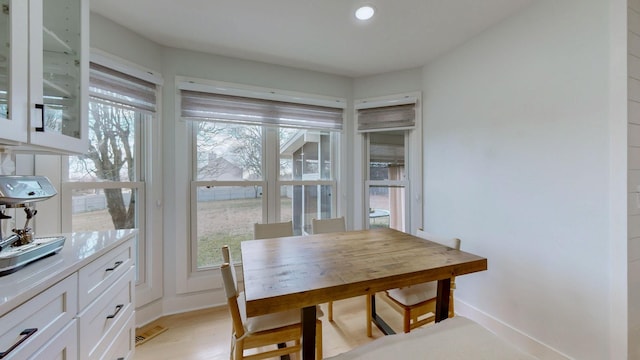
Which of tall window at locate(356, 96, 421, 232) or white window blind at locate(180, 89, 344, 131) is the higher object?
white window blind at locate(180, 89, 344, 131)

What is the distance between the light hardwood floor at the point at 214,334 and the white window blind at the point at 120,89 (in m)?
1.80

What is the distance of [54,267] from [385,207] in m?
2.74

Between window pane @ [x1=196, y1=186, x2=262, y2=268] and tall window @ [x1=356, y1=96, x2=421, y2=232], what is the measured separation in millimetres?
1315

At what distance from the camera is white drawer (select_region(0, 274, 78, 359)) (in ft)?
2.22

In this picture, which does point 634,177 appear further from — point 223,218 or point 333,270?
point 223,218

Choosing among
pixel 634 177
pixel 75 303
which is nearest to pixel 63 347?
pixel 75 303

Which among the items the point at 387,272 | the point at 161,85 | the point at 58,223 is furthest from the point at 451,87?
the point at 58,223

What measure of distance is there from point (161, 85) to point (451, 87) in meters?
2.65

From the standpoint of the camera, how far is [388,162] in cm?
300

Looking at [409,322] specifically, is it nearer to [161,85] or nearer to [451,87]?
[451,87]

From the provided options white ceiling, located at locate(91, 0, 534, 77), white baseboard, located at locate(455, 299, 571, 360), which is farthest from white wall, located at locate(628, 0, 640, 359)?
white ceiling, located at locate(91, 0, 534, 77)

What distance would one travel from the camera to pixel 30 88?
0.99 m

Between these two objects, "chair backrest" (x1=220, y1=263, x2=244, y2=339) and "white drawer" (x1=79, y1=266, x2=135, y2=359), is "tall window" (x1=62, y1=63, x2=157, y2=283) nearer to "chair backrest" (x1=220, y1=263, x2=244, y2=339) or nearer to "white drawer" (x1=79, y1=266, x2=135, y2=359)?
"white drawer" (x1=79, y1=266, x2=135, y2=359)

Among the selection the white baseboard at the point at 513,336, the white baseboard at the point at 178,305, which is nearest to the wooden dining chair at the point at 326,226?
the white baseboard at the point at 178,305
